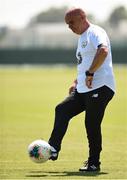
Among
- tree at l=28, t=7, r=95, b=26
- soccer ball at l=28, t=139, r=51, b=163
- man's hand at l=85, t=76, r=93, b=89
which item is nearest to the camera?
man's hand at l=85, t=76, r=93, b=89

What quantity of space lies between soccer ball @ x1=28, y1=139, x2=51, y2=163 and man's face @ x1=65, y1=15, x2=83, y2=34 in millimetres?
1659

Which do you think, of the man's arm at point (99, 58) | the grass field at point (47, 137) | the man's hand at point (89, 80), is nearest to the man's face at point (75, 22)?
the man's arm at point (99, 58)

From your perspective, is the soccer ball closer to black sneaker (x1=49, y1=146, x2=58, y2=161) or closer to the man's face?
black sneaker (x1=49, y1=146, x2=58, y2=161)

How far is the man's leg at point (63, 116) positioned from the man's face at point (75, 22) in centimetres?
95

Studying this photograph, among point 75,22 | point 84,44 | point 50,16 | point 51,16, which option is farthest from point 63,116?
point 50,16

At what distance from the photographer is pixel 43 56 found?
7538cm

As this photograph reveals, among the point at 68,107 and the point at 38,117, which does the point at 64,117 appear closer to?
the point at 68,107

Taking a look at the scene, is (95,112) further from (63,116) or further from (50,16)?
(50,16)

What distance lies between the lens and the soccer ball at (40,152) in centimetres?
1227

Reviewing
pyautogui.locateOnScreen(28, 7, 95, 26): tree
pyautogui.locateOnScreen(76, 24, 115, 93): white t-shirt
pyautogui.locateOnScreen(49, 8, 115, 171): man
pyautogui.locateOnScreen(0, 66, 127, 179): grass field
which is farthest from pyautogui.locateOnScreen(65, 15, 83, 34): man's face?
pyautogui.locateOnScreen(28, 7, 95, 26): tree

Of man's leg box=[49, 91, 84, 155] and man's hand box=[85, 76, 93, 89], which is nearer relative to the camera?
man's hand box=[85, 76, 93, 89]

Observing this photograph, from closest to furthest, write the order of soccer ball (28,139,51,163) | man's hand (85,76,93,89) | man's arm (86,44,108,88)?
man's arm (86,44,108,88) → man's hand (85,76,93,89) → soccer ball (28,139,51,163)

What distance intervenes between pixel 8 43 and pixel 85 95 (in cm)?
8391

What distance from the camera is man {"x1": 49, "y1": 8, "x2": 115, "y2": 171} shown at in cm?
1225
